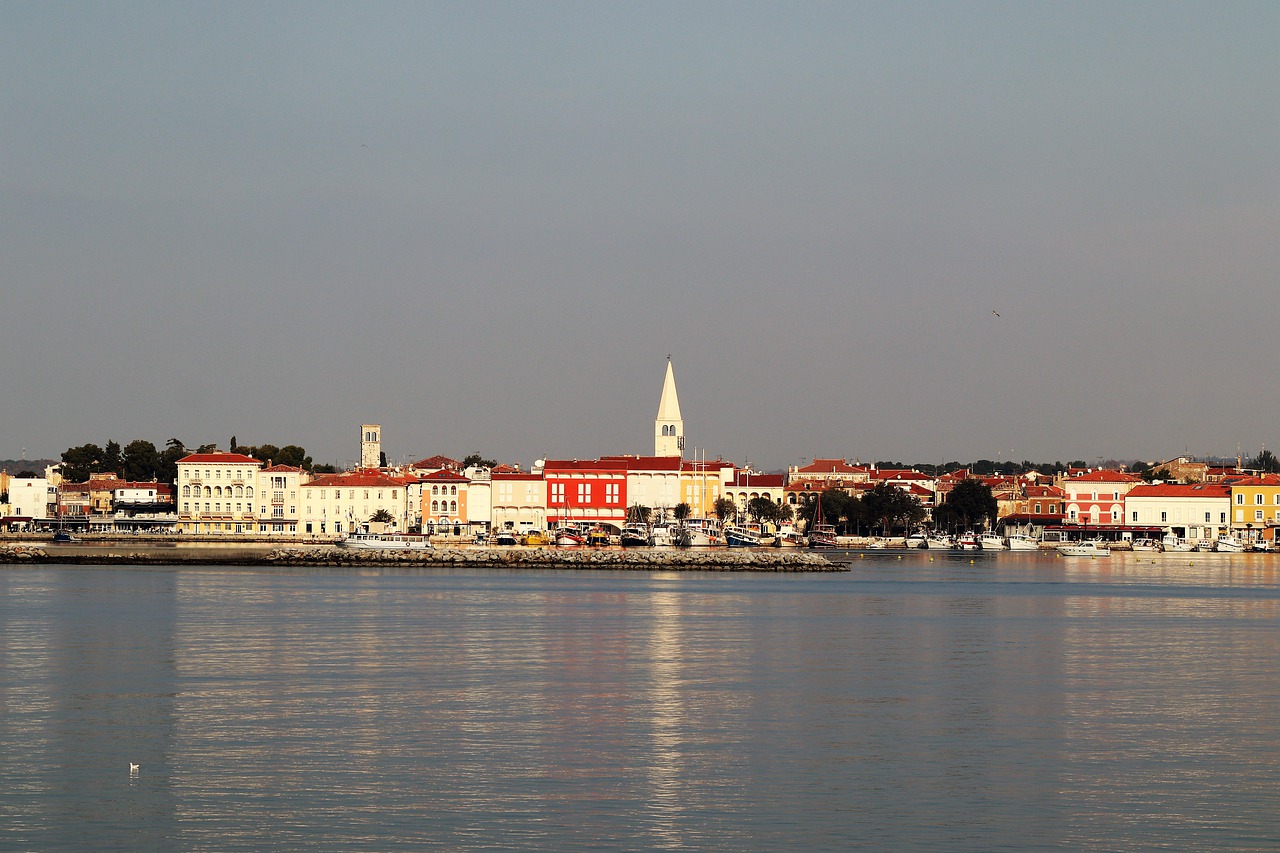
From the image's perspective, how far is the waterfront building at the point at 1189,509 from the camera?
10006 cm

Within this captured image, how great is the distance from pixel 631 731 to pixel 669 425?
102 meters

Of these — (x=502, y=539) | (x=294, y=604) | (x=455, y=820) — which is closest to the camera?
(x=455, y=820)

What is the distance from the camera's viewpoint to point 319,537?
87.8 meters

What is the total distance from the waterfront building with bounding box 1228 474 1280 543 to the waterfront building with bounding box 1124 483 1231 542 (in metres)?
0.81

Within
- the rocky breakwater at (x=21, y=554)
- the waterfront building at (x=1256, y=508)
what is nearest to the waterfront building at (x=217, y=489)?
the rocky breakwater at (x=21, y=554)

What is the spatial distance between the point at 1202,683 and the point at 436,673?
1038 cm

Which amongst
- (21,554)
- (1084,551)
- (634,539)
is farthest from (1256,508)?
(21,554)

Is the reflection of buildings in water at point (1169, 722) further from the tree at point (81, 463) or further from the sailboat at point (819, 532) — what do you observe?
the tree at point (81, 463)

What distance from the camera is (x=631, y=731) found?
1725cm

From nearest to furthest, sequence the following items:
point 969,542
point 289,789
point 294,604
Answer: point 289,789, point 294,604, point 969,542

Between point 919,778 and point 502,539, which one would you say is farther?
point 502,539

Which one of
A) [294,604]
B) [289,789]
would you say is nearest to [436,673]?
[289,789]

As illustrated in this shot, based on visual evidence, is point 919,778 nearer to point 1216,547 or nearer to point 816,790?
point 816,790

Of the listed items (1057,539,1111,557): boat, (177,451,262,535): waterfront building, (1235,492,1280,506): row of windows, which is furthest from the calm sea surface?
(1235,492,1280,506): row of windows
